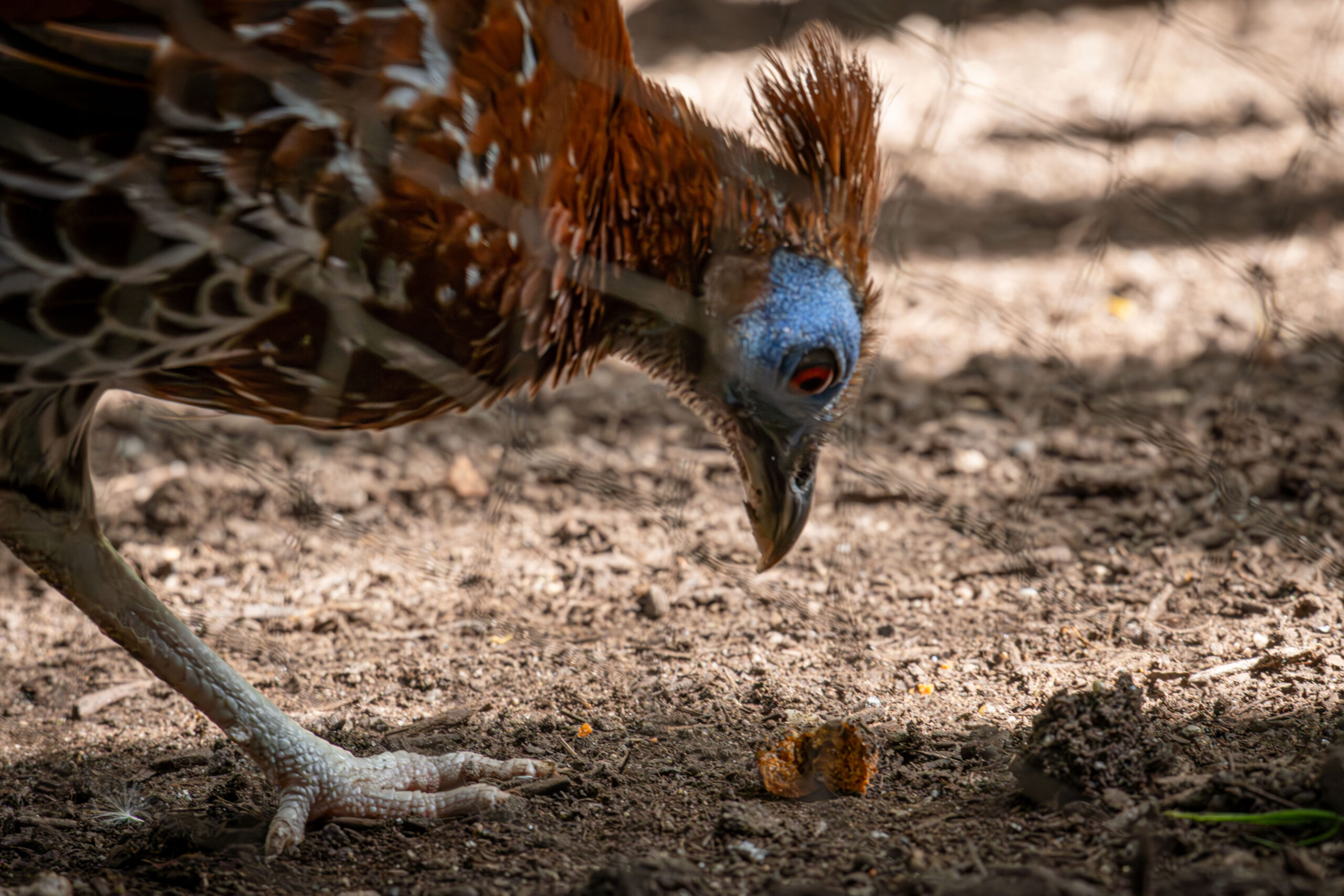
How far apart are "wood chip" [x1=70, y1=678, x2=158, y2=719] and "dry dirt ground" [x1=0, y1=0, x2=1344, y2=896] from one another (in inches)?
0.6

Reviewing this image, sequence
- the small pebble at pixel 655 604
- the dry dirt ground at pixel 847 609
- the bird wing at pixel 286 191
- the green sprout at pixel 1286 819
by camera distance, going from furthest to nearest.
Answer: the small pebble at pixel 655 604 → the dry dirt ground at pixel 847 609 → the bird wing at pixel 286 191 → the green sprout at pixel 1286 819

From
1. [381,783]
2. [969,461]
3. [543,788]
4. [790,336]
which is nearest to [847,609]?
[790,336]

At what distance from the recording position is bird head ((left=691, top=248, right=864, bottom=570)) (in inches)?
104

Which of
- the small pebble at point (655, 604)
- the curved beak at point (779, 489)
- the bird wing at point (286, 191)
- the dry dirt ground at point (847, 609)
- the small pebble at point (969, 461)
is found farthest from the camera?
the small pebble at point (969, 461)

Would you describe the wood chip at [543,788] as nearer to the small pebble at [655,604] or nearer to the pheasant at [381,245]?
the pheasant at [381,245]

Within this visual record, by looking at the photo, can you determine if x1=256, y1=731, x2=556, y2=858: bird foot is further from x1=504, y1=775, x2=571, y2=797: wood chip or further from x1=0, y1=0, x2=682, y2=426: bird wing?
x1=0, y1=0, x2=682, y2=426: bird wing

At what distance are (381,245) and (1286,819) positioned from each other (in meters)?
1.85

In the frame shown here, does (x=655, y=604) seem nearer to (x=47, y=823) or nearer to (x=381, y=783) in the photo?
(x=381, y=783)

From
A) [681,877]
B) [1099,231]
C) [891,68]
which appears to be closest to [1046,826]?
[681,877]

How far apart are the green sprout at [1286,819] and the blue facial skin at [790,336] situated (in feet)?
4.15

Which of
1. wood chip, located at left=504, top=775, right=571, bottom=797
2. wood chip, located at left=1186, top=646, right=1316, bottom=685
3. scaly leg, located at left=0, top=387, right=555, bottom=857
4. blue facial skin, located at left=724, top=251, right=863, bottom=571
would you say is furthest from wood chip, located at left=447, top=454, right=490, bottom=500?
wood chip, located at left=1186, top=646, right=1316, bottom=685

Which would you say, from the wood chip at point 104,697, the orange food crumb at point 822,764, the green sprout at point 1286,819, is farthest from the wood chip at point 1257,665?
the wood chip at point 104,697

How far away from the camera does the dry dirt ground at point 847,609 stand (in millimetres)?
2078

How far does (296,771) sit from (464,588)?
3.33 feet
